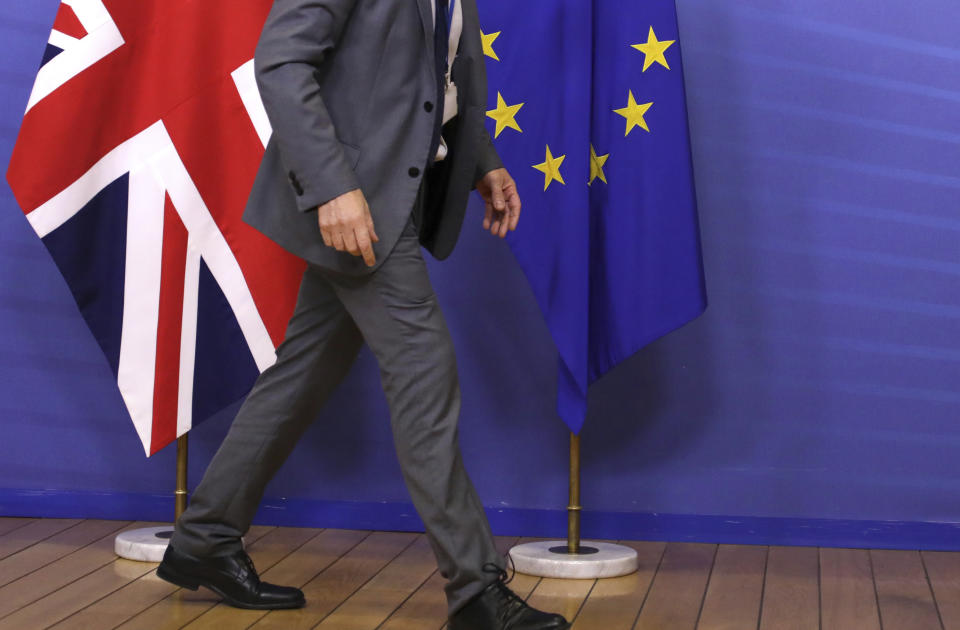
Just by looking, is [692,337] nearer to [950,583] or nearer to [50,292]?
[950,583]

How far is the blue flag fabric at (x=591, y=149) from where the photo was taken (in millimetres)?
2457

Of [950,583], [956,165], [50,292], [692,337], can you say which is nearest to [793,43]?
[956,165]

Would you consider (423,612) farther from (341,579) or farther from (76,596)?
(76,596)

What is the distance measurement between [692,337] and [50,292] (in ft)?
5.23

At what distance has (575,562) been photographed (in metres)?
2.48

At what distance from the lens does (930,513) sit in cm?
274

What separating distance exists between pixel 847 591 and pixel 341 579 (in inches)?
40.0

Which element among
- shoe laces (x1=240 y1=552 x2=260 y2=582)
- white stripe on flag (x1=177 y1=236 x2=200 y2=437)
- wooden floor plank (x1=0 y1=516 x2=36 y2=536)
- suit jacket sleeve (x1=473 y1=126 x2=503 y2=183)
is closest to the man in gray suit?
suit jacket sleeve (x1=473 y1=126 x2=503 y2=183)

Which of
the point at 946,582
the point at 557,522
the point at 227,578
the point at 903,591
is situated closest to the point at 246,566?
the point at 227,578

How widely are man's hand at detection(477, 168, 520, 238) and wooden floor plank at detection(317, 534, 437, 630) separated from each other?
0.72 metres

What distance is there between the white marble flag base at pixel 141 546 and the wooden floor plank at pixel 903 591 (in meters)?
1.46

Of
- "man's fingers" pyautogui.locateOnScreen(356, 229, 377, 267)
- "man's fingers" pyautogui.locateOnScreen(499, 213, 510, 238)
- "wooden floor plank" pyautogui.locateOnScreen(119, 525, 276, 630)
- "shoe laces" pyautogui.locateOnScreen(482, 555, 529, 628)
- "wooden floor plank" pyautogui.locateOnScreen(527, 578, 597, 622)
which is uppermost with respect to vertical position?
"man's fingers" pyautogui.locateOnScreen(499, 213, 510, 238)

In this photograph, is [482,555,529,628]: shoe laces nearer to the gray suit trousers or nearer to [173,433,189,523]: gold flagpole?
the gray suit trousers

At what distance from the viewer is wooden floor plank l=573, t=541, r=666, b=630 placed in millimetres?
2113
